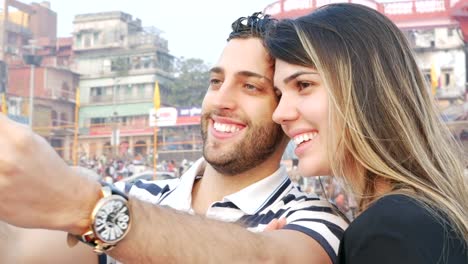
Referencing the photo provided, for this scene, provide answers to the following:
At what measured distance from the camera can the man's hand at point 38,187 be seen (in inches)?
39.1

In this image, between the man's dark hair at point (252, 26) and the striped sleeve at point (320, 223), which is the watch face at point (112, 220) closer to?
the striped sleeve at point (320, 223)

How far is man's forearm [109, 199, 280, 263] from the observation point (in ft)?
4.02

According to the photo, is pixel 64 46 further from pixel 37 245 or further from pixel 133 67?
pixel 37 245

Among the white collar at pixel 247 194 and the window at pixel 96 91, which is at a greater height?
the window at pixel 96 91

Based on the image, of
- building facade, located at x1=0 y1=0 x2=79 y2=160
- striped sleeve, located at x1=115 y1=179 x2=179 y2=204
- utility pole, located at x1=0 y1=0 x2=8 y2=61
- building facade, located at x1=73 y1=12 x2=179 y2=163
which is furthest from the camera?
utility pole, located at x1=0 y1=0 x2=8 y2=61

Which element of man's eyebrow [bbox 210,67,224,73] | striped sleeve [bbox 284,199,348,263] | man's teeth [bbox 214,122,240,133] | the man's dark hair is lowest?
striped sleeve [bbox 284,199,348,263]

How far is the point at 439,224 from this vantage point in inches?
55.8

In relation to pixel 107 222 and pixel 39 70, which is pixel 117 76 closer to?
pixel 39 70

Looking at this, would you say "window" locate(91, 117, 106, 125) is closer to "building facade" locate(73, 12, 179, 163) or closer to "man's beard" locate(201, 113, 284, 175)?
"building facade" locate(73, 12, 179, 163)

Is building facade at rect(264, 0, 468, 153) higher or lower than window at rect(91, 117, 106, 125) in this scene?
higher

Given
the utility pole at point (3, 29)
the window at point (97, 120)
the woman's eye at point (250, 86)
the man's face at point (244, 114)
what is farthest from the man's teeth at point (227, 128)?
the utility pole at point (3, 29)

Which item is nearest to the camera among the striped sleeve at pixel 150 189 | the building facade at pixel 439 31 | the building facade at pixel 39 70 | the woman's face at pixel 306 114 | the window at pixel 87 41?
the woman's face at pixel 306 114

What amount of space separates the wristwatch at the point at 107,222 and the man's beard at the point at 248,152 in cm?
136

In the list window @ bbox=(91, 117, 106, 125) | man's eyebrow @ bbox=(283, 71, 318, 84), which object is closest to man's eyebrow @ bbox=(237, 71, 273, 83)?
man's eyebrow @ bbox=(283, 71, 318, 84)
